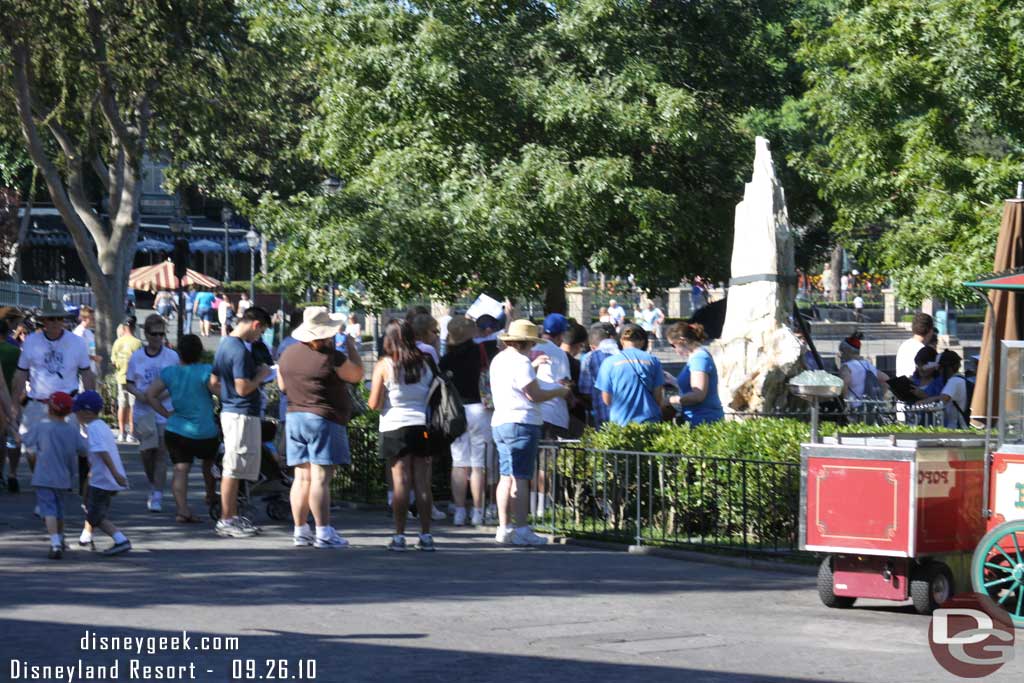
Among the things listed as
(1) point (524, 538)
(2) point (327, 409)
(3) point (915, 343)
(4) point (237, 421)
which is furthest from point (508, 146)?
(2) point (327, 409)

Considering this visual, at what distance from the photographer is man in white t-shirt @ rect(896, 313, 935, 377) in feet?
55.4

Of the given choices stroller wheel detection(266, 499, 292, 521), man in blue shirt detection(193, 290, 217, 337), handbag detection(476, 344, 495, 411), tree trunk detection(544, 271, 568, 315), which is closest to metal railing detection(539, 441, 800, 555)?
handbag detection(476, 344, 495, 411)

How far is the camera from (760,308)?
15.5 m

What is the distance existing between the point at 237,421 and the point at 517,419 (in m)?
2.23

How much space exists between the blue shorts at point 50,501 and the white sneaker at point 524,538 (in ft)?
11.0

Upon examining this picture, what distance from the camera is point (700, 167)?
23.1 meters

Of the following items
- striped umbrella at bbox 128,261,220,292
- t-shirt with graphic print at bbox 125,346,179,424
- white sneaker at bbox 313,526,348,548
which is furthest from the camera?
striped umbrella at bbox 128,261,220,292

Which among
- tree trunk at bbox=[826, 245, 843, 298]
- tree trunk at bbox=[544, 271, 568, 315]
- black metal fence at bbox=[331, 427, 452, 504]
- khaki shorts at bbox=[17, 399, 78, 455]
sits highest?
tree trunk at bbox=[826, 245, 843, 298]

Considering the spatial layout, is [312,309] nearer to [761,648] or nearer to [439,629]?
[439,629]

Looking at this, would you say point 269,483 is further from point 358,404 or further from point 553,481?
point 553,481

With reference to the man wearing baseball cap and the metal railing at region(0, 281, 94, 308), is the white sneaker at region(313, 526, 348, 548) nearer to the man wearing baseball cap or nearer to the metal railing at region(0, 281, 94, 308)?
the man wearing baseball cap

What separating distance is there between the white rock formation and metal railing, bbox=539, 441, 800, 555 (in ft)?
10.6

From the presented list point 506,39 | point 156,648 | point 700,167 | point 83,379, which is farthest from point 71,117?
point 156,648

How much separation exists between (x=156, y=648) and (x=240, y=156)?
25.7 m
